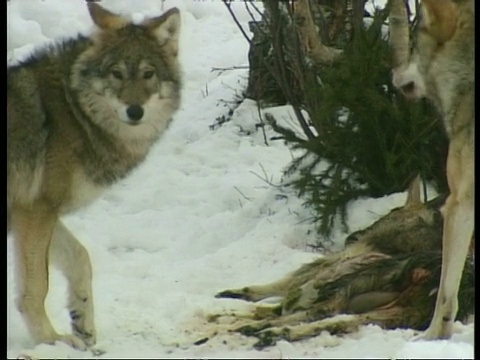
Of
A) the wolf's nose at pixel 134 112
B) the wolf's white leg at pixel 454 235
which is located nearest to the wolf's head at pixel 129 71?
the wolf's nose at pixel 134 112

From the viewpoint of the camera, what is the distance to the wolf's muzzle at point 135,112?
162 centimetres

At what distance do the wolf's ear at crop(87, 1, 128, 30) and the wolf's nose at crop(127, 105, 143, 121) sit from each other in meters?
0.18

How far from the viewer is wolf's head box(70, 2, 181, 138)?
1627 millimetres

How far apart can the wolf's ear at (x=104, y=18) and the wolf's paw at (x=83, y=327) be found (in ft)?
2.03

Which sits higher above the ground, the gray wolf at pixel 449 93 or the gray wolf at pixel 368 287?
the gray wolf at pixel 449 93

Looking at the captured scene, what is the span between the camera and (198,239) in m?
1.66

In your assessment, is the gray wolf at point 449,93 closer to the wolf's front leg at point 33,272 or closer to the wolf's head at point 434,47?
the wolf's head at point 434,47

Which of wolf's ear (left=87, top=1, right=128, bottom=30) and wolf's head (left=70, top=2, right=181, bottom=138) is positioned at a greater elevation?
wolf's ear (left=87, top=1, right=128, bottom=30)

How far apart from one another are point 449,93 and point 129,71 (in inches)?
27.1

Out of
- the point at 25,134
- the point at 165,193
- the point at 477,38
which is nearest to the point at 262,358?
the point at 165,193

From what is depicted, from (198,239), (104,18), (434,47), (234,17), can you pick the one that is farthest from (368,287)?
(104,18)

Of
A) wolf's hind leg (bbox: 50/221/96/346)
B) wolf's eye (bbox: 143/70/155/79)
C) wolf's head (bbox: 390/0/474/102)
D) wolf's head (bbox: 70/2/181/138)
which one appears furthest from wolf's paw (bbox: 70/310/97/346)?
wolf's head (bbox: 390/0/474/102)

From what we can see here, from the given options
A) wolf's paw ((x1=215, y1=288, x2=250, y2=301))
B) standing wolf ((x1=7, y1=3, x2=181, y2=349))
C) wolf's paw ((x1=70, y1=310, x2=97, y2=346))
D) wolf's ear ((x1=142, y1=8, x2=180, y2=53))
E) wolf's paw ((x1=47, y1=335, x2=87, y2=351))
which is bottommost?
wolf's paw ((x1=47, y1=335, x2=87, y2=351))

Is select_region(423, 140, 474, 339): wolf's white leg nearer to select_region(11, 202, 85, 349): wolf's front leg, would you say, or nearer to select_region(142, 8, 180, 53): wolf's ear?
select_region(142, 8, 180, 53): wolf's ear
